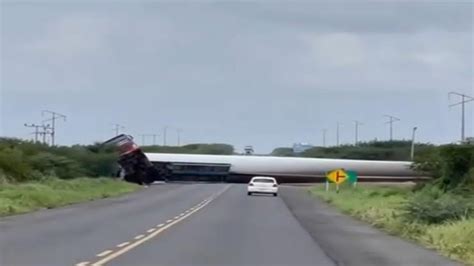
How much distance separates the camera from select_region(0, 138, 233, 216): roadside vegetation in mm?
45781

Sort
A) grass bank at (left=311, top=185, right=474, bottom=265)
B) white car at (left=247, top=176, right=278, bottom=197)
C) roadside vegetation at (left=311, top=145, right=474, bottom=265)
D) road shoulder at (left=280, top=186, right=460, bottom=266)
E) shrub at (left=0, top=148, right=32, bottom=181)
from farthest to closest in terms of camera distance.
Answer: white car at (left=247, top=176, right=278, bottom=197) < shrub at (left=0, top=148, right=32, bottom=181) < roadside vegetation at (left=311, top=145, right=474, bottom=265) < grass bank at (left=311, top=185, right=474, bottom=265) < road shoulder at (left=280, top=186, right=460, bottom=266)

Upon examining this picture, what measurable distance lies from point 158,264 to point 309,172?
130475 millimetres

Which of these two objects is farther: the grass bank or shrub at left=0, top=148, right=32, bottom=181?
shrub at left=0, top=148, right=32, bottom=181

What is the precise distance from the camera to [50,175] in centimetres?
7619

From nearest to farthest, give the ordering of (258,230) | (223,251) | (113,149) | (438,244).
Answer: (223,251) < (438,244) < (258,230) < (113,149)

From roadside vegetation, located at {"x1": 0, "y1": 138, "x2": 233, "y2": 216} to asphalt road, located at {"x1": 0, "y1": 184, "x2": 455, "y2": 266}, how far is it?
6.92 meters

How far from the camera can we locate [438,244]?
24.3 meters

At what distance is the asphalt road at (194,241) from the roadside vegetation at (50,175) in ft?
22.7

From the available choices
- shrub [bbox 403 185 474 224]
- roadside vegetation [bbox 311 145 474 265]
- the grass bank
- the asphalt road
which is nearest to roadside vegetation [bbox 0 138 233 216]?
the asphalt road

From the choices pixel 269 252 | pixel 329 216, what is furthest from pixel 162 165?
pixel 269 252

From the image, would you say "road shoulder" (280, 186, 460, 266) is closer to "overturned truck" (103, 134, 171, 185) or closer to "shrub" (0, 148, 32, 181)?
"shrub" (0, 148, 32, 181)

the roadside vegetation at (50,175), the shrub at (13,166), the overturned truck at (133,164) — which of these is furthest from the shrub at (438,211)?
the overturned truck at (133,164)

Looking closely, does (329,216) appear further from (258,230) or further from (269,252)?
(269,252)

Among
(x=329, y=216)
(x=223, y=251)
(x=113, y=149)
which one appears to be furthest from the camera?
(x=113, y=149)
